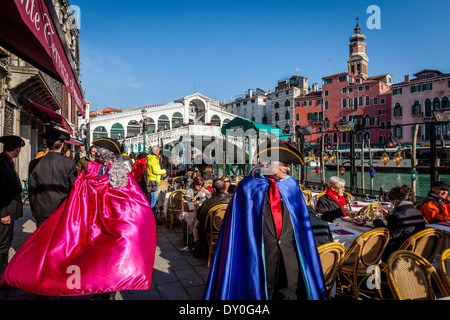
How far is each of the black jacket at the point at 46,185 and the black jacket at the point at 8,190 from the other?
145 millimetres

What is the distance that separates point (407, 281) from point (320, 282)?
1.87ft

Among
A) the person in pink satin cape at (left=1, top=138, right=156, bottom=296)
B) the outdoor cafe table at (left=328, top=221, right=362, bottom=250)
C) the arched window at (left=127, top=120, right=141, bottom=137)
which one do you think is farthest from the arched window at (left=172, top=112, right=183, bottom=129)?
the person in pink satin cape at (left=1, top=138, right=156, bottom=296)

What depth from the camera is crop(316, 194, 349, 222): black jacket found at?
396 centimetres

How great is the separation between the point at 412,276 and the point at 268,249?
995 mm

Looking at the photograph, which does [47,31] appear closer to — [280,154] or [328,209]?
[280,154]

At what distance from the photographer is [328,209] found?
404 centimetres

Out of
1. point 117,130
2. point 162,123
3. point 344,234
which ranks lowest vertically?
point 344,234

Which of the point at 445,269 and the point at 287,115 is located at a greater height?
the point at 287,115

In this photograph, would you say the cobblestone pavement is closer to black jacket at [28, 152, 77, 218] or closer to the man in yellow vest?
black jacket at [28, 152, 77, 218]

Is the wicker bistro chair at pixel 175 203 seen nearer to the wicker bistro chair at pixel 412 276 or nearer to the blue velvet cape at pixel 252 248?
the blue velvet cape at pixel 252 248

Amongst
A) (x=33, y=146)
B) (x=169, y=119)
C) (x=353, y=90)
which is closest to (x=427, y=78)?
(x=353, y=90)

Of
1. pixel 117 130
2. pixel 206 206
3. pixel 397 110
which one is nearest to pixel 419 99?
pixel 397 110

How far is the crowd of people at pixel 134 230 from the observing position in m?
2.05

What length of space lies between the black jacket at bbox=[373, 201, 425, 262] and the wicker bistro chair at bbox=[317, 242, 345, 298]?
2.96 feet
